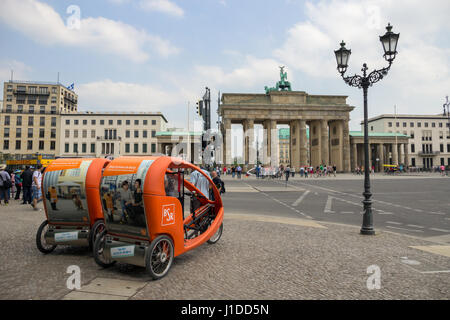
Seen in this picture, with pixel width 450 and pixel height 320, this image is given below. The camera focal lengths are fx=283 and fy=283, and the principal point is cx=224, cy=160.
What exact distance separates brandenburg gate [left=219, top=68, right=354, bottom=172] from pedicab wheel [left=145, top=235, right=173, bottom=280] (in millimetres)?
55843

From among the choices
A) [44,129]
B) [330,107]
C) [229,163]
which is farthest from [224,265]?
[44,129]

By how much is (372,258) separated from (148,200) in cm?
441

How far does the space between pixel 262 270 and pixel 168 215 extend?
1.84 meters

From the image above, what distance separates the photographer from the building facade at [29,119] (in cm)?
8062

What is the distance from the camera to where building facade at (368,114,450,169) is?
9825 cm

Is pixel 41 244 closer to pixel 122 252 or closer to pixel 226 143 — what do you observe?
pixel 122 252

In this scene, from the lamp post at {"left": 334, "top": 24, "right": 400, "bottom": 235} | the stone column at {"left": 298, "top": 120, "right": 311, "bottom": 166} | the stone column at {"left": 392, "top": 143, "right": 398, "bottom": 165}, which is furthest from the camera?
the stone column at {"left": 392, "top": 143, "right": 398, "bottom": 165}

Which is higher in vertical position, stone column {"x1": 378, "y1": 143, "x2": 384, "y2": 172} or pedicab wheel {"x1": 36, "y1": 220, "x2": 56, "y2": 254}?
stone column {"x1": 378, "y1": 143, "x2": 384, "y2": 172}

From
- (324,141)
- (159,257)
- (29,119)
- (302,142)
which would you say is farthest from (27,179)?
(29,119)

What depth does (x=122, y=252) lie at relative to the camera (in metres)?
4.45

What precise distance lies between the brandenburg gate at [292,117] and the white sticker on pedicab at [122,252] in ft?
184

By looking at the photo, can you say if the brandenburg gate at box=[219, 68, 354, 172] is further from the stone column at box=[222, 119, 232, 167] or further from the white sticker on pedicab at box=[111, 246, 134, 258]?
the white sticker on pedicab at box=[111, 246, 134, 258]

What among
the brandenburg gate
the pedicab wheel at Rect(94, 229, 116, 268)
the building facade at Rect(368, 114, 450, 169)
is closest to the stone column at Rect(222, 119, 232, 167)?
the brandenburg gate
